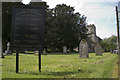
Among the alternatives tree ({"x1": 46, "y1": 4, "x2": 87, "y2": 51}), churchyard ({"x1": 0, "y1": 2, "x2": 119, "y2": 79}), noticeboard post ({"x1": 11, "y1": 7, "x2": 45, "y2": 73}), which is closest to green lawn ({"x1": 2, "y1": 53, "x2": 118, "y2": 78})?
churchyard ({"x1": 0, "y1": 2, "x2": 119, "y2": 79})

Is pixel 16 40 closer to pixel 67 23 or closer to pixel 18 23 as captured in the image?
pixel 18 23

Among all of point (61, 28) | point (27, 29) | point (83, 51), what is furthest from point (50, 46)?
point (27, 29)

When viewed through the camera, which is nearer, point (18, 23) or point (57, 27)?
point (18, 23)

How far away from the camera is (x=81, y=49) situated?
1547 centimetres

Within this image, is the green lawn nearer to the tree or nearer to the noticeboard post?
the noticeboard post

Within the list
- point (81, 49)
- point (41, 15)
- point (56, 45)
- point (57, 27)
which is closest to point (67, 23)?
point (57, 27)

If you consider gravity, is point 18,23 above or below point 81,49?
above

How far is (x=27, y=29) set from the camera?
6.12 metres

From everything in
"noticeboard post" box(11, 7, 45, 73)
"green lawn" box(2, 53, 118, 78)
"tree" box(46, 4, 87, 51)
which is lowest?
"green lawn" box(2, 53, 118, 78)

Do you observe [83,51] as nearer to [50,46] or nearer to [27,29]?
[27,29]

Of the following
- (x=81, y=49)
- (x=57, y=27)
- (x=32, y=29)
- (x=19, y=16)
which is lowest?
(x=81, y=49)

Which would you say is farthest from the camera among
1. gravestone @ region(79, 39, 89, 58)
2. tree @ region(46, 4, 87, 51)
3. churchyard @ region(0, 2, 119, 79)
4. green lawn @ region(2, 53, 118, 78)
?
tree @ region(46, 4, 87, 51)

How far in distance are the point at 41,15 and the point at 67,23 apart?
32038 mm

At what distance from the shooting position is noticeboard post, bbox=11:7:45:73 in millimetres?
6145
